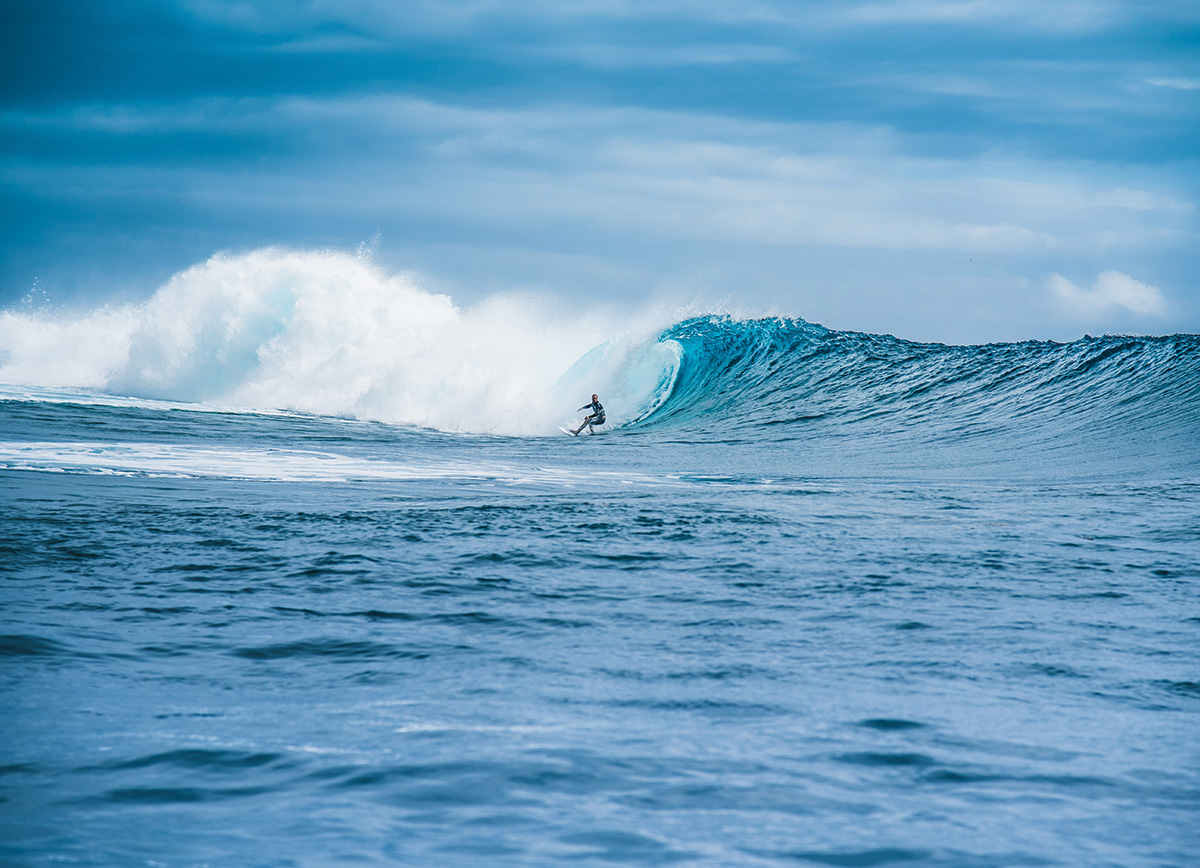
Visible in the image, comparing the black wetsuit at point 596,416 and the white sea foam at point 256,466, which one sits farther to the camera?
the black wetsuit at point 596,416

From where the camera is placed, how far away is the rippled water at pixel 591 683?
8.29 ft

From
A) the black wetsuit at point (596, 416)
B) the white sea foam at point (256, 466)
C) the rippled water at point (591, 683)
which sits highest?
the black wetsuit at point (596, 416)

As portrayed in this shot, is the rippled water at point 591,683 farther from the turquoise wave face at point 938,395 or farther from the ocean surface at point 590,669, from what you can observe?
the turquoise wave face at point 938,395

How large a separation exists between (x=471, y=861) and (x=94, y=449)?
11.4m

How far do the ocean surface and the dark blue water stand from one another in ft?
0.06

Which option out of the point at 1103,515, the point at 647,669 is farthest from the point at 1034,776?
the point at 1103,515

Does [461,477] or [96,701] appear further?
[461,477]

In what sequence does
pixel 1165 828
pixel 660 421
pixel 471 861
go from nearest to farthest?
pixel 471 861
pixel 1165 828
pixel 660 421

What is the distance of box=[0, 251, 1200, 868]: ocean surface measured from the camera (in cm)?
254

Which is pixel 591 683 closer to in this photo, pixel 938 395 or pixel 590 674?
pixel 590 674

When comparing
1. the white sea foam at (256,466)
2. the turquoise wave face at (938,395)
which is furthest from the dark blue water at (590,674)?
the turquoise wave face at (938,395)

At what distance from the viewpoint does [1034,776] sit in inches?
114

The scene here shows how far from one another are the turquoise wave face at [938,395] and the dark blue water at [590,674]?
16.0ft

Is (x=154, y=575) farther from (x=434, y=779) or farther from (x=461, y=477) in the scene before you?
(x=461, y=477)
